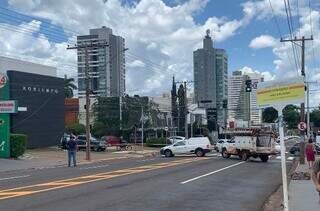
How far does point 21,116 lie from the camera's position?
58312mm

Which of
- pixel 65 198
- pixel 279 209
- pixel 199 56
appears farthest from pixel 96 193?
pixel 199 56

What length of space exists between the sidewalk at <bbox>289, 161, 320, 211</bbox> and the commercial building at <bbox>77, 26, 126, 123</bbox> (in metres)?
33.8

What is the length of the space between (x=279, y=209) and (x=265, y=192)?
480 centimetres

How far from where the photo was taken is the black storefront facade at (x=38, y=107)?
57625mm

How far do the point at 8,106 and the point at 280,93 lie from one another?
106ft

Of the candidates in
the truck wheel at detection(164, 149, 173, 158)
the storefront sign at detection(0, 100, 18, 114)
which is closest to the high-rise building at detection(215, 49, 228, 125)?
the truck wheel at detection(164, 149, 173, 158)

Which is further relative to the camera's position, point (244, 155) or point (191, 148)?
point (191, 148)

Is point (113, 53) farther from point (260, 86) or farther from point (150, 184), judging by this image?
point (260, 86)

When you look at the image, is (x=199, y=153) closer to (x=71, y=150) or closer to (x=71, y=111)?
(x=71, y=150)

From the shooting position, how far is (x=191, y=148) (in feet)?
173

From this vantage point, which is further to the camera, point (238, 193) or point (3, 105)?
point (3, 105)

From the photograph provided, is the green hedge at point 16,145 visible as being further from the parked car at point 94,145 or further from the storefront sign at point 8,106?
the parked car at point 94,145

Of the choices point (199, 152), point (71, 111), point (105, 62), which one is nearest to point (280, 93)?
point (199, 152)

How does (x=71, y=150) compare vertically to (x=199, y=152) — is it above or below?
above
